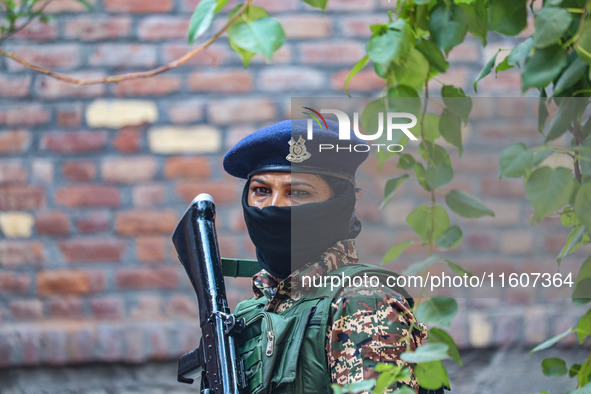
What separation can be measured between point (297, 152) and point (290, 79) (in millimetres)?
1063

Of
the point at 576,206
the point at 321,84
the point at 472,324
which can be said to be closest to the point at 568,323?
the point at 472,324

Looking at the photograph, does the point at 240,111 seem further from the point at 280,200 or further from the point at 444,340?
the point at 444,340

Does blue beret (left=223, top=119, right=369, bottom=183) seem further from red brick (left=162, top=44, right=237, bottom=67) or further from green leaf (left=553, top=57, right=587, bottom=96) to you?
red brick (left=162, top=44, right=237, bottom=67)

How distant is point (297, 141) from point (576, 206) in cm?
99

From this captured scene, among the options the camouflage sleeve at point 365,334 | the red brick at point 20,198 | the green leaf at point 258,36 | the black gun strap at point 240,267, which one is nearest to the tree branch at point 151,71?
the green leaf at point 258,36

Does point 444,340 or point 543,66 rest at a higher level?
point 543,66

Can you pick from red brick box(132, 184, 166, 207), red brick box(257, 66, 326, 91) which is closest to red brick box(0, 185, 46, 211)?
red brick box(132, 184, 166, 207)

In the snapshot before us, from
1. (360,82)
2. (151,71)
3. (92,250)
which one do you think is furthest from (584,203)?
(92,250)

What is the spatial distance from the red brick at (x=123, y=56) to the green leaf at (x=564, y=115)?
207 centimetres

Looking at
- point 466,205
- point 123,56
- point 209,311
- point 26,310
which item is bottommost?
point 26,310

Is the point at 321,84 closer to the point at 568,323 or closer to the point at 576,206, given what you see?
the point at 568,323

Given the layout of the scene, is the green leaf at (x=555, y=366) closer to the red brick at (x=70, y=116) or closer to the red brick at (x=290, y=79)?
the red brick at (x=290, y=79)

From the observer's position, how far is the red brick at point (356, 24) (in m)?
2.69

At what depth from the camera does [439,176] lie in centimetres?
79
